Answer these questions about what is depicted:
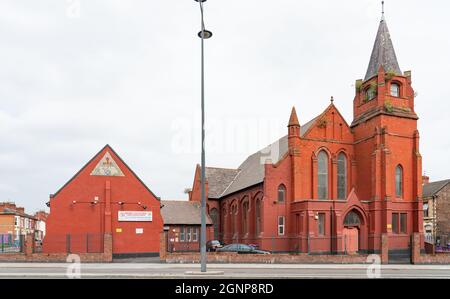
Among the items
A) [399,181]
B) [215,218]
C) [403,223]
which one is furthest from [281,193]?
[215,218]

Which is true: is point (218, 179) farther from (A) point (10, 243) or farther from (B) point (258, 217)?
(A) point (10, 243)

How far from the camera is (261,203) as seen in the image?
39188 mm

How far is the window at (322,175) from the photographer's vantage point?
40125mm

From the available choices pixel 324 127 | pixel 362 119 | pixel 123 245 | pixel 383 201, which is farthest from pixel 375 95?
pixel 123 245

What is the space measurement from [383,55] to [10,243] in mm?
40148

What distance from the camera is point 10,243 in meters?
32.0

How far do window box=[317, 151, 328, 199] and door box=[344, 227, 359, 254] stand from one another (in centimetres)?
438

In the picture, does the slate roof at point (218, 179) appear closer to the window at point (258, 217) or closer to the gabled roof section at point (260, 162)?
the gabled roof section at point (260, 162)

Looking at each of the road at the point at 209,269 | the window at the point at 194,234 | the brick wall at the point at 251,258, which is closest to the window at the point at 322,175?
the brick wall at the point at 251,258

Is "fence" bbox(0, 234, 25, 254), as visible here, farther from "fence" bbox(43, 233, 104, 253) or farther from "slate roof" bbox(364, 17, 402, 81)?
"slate roof" bbox(364, 17, 402, 81)

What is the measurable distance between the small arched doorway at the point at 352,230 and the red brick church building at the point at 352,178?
9 centimetres

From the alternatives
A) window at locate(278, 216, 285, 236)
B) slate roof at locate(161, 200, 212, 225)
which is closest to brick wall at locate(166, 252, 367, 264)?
window at locate(278, 216, 285, 236)

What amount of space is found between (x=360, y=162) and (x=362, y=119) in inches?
183
